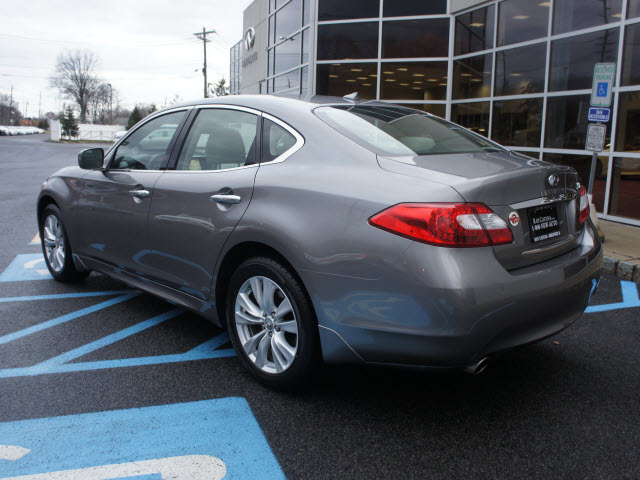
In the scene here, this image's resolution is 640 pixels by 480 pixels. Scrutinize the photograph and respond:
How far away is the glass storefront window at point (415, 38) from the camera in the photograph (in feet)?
46.3

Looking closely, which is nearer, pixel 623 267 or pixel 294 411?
pixel 294 411

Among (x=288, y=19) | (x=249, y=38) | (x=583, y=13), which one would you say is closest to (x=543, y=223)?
(x=583, y=13)

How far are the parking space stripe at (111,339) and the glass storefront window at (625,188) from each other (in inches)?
303

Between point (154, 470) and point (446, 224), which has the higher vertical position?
point (446, 224)

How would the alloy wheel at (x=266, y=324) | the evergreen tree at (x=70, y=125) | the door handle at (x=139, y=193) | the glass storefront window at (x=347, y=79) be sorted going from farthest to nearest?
the evergreen tree at (x=70, y=125) → the glass storefront window at (x=347, y=79) → the door handle at (x=139, y=193) → the alloy wheel at (x=266, y=324)

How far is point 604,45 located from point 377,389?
8852 mm

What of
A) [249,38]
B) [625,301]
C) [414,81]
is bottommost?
[625,301]

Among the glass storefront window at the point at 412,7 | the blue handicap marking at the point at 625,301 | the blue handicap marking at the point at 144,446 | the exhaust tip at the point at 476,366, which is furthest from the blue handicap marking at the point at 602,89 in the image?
the glass storefront window at the point at 412,7

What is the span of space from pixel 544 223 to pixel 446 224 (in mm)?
667

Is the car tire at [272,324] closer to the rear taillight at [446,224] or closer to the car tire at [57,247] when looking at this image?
the rear taillight at [446,224]

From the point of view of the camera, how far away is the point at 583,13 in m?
9.88

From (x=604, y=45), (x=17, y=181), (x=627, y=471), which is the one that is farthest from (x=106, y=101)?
(x=627, y=471)

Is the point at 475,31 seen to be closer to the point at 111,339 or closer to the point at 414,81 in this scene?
the point at 414,81

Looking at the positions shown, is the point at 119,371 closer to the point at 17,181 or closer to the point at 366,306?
the point at 366,306
